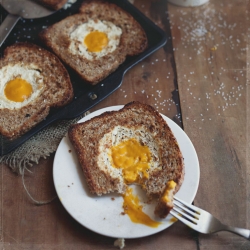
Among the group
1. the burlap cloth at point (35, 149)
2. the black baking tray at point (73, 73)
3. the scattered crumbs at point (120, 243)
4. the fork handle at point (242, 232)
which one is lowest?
the fork handle at point (242, 232)

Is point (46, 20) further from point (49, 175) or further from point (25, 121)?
point (49, 175)

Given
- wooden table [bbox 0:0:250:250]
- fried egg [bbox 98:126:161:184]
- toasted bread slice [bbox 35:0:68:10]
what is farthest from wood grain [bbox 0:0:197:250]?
toasted bread slice [bbox 35:0:68:10]

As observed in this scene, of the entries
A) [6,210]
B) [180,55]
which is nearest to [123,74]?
[180,55]

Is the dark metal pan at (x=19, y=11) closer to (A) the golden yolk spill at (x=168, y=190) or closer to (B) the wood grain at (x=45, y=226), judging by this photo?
(B) the wood grain at (x=45, y=226)

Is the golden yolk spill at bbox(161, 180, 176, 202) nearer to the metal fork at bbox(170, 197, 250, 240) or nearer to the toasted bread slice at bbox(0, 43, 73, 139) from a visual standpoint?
the metal fork at bbox(170, 197, 250, 240)

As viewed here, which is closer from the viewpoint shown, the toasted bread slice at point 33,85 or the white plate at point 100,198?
the white plate at point 100,198

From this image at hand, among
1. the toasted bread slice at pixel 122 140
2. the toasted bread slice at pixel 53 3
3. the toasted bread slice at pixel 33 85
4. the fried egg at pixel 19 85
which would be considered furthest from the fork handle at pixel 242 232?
the toasted bread slice at pixel 53 3
